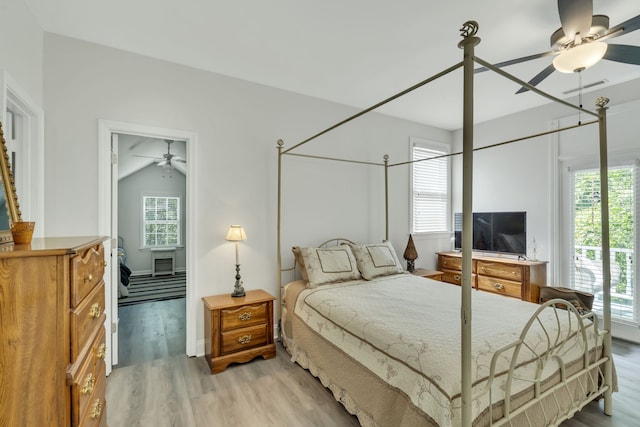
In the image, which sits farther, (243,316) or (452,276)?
(452,276)

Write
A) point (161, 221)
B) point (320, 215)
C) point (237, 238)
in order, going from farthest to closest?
point (161, 221) → point (320, 215) → point (237, 238)

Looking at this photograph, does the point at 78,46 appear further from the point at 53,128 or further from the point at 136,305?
the point at 136,305

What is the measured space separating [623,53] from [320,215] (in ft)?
9.39

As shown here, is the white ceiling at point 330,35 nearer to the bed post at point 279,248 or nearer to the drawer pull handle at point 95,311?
the bed post at point 279,248

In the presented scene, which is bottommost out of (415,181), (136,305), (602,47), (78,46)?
(136,305)

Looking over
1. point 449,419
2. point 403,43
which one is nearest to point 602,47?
point 403,43

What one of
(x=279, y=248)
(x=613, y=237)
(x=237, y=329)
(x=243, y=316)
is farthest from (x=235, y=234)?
(x=613, y=237)

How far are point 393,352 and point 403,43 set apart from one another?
7.89 feet

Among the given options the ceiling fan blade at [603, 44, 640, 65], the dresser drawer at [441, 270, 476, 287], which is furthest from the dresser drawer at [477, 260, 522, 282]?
the ceiling fan blade at [603, 44, 640, 65]

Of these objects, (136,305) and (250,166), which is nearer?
(250,166)

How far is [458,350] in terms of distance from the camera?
5.16 feet

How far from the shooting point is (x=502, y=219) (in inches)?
162

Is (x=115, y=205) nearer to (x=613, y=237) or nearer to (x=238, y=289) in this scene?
(x=238, y=289)

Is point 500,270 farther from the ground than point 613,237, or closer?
closer
